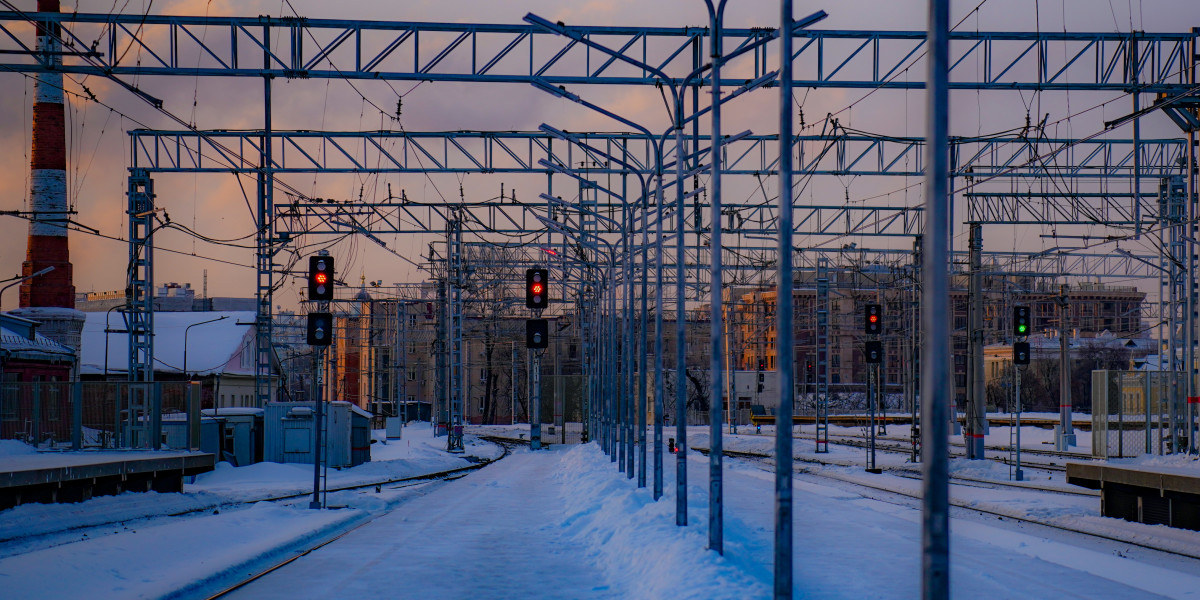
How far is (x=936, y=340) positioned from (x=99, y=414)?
30.2 metres

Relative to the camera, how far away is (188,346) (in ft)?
230

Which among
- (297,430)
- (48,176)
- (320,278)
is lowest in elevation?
(297,430)

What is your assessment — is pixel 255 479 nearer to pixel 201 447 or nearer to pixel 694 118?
pixel 201 447

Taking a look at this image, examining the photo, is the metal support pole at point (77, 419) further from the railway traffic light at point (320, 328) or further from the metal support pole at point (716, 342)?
the metal support pole at point (716, 342)

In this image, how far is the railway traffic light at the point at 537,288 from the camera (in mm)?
27617

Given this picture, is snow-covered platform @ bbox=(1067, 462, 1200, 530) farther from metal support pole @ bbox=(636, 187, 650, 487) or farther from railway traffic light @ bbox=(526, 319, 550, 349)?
railway traffic light @ bbox=(526, 319, 550, 349)

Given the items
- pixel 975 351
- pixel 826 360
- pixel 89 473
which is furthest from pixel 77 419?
pixel 826 360

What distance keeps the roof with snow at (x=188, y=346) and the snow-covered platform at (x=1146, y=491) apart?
177ft

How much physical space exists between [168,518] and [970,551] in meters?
16.4

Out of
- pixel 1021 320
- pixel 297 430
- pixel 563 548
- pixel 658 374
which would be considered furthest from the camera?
pixel 297 430

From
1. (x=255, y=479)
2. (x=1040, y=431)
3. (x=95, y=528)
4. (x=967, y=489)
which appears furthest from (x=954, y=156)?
(x=1040, y=431)

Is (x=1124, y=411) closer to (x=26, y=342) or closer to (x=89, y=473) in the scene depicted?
(x=89, y=473)


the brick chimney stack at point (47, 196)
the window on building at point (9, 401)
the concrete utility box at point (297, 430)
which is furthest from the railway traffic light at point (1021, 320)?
the brick chimney stack at point (47, 196)

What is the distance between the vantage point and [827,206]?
135 ft
